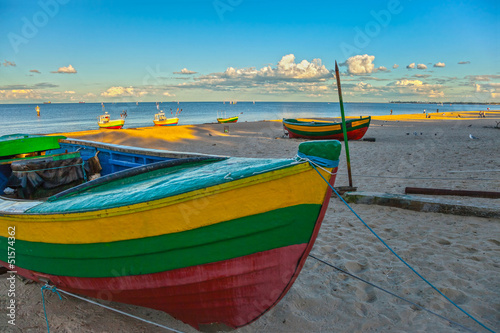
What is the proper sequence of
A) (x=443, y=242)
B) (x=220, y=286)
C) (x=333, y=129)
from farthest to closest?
1. (x=333, y=129)
2. (x=443, y=242)
3. (x=220, y=286)

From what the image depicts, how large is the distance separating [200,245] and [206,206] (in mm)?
391

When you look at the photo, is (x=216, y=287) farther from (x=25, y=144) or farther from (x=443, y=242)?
(x=25, y=144)

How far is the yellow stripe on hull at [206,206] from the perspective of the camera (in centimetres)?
229

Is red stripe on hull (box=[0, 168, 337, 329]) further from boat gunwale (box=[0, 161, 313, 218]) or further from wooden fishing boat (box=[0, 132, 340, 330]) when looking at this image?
boat gunwale (box=[0, 161, 313, 218])

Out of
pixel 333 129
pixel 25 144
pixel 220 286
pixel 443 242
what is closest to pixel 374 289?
pixel 443 242

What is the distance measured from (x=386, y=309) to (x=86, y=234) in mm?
2955

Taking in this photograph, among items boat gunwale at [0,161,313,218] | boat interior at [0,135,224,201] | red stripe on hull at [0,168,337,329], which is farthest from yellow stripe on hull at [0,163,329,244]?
boat interior at [0,135,224,201]

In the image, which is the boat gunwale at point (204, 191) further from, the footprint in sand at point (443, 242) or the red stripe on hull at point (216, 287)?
the footprint in sand at point (443, 242)

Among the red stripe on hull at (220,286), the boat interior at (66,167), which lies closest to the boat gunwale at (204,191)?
the red stripe on hull at (220,286)

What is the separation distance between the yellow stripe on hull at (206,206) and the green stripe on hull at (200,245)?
0.06 m

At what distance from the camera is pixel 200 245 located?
2475 millimetres

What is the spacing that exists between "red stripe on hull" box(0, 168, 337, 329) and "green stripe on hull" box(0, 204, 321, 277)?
74mm

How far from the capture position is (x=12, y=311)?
10.7 feet

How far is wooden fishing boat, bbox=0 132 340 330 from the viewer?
7.66 feet
